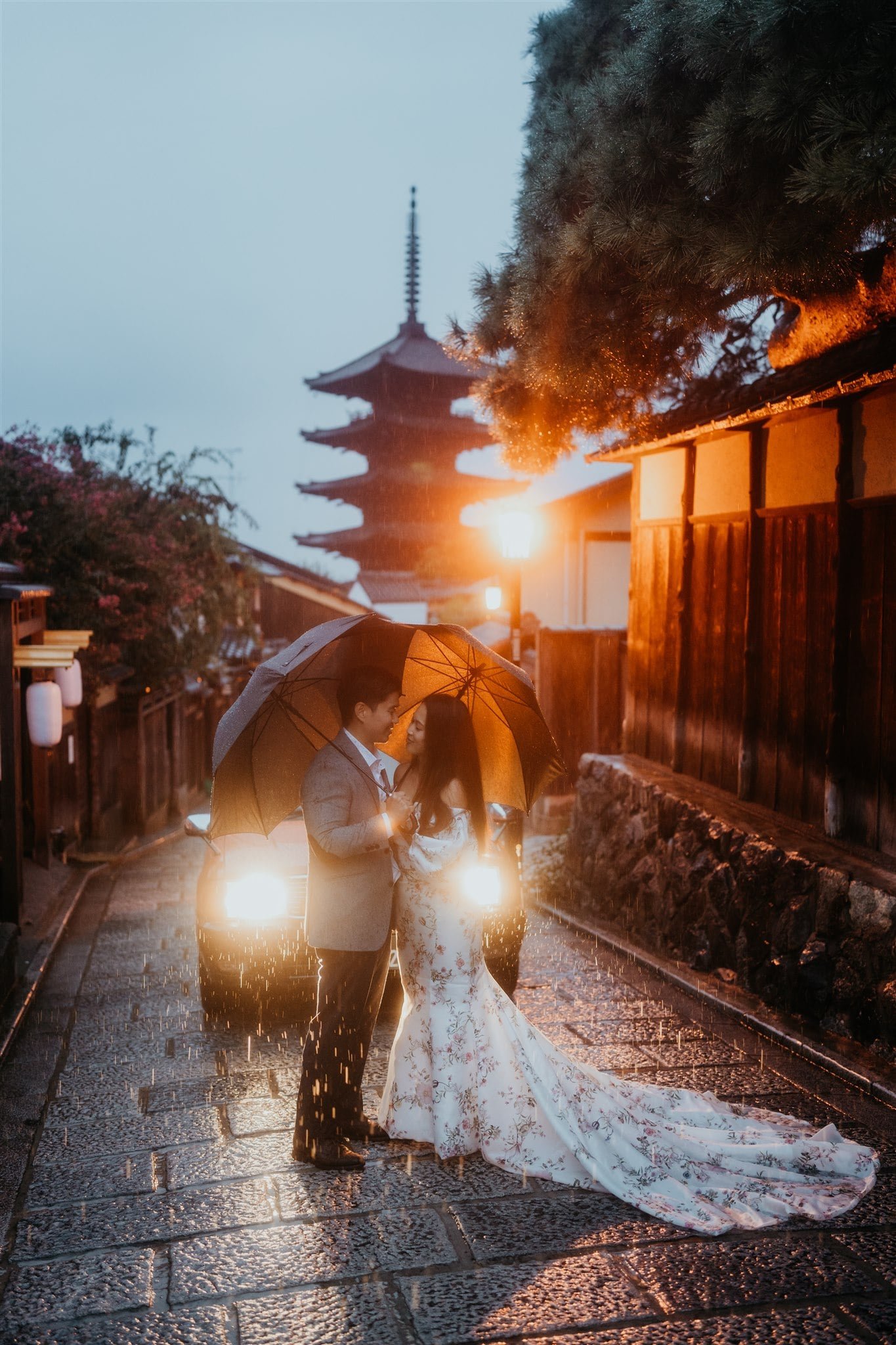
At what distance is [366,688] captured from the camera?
440cm

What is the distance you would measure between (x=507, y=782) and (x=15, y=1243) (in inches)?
106

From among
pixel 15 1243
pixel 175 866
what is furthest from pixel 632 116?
pixel 175 866

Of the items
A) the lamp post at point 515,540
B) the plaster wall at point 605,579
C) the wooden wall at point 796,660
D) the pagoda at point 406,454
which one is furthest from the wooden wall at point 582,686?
the pagoda at point 406,454

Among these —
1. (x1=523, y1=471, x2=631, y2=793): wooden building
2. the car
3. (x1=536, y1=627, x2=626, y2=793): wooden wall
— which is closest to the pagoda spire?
(x1=523, y1=471, x2=631, y2=793): wooden building

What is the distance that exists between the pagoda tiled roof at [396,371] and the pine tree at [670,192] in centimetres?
3131

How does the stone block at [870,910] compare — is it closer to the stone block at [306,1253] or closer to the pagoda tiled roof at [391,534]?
the stone block at [306,1253]

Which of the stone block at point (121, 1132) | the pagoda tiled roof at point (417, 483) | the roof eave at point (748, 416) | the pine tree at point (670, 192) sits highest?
the pagoda tiled roof at point (417, 483)

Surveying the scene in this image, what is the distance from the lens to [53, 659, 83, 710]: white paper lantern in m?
11.4

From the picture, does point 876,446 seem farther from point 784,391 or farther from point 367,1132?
point 367,1132

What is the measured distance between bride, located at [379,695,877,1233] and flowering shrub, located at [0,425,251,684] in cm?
936

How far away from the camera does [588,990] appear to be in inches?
289

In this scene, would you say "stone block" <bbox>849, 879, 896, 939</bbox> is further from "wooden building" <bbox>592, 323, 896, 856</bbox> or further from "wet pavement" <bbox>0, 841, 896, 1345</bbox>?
"wet pavement" <bbox>0, 841, 896, 1345</bbox>

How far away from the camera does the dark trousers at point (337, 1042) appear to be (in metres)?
4.49

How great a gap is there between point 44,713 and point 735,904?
667 cm
